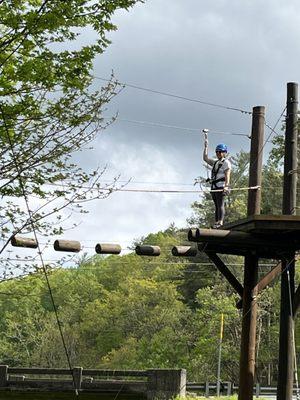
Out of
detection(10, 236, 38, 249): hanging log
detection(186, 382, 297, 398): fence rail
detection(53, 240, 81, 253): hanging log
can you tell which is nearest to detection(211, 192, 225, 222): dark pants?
detection(53, 240, 81, 253): hanging log

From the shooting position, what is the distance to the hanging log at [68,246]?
863cm

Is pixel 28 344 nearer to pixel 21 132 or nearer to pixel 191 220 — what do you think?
pixel 191 220

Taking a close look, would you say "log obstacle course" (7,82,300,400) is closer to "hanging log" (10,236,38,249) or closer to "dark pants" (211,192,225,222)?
"dark pants" (211,192,225,222)

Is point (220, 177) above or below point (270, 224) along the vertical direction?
above

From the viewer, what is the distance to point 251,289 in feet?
33.0

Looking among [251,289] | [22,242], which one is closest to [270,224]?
[251,289]

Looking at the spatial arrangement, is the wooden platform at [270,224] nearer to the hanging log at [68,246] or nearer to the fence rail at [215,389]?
the hanging log at [68,246]

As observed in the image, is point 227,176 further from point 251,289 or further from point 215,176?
point 251,289

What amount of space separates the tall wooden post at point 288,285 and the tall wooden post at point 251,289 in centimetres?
37

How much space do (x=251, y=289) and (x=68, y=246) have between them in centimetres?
277

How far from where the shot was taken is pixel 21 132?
8.12 metres

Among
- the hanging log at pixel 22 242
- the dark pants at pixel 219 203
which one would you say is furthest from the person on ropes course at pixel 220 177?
the hanging log at pixel 22 242

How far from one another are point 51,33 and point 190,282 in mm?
33649

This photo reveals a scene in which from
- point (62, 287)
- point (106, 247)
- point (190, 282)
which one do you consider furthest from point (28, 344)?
point (106, 247)
